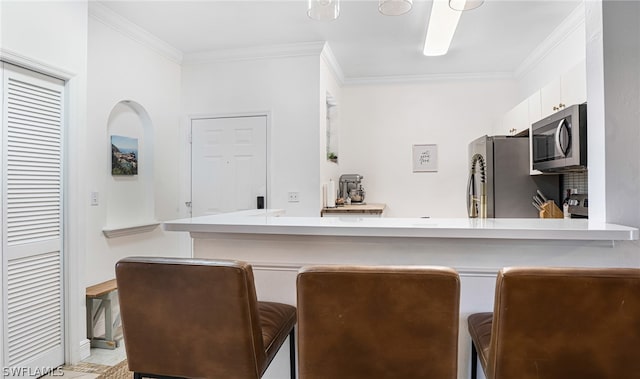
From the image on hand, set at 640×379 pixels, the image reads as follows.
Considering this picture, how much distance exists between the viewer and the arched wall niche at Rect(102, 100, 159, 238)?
9.66ft

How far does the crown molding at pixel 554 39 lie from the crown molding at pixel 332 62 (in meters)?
2.02

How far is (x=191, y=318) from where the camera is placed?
42.6 inches

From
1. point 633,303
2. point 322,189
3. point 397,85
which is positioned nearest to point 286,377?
point 633,303

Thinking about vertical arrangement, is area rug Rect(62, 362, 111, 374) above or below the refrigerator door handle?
below

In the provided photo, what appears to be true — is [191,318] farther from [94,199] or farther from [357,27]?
[357,27]

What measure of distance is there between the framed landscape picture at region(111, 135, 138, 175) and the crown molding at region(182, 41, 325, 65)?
111 cm

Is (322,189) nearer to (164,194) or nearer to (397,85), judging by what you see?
(164,194)

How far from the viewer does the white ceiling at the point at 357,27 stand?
8.95 ft

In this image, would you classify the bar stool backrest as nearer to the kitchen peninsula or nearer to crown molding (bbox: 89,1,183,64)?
the kitchen peninsula

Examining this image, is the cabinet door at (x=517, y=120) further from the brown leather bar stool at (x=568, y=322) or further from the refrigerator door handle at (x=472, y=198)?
the brown leather bar stool at (x=568, y=322)

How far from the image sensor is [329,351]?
994mm

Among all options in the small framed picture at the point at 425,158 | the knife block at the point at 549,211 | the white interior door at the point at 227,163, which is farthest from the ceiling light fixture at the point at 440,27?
the white interior door at the point at 227,163

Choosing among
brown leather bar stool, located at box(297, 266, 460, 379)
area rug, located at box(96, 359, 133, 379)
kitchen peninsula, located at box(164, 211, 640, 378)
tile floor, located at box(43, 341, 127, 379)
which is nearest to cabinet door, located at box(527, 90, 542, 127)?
kitchen peninsula, located at box(164, 211, 640, 378)

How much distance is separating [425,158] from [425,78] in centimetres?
100
